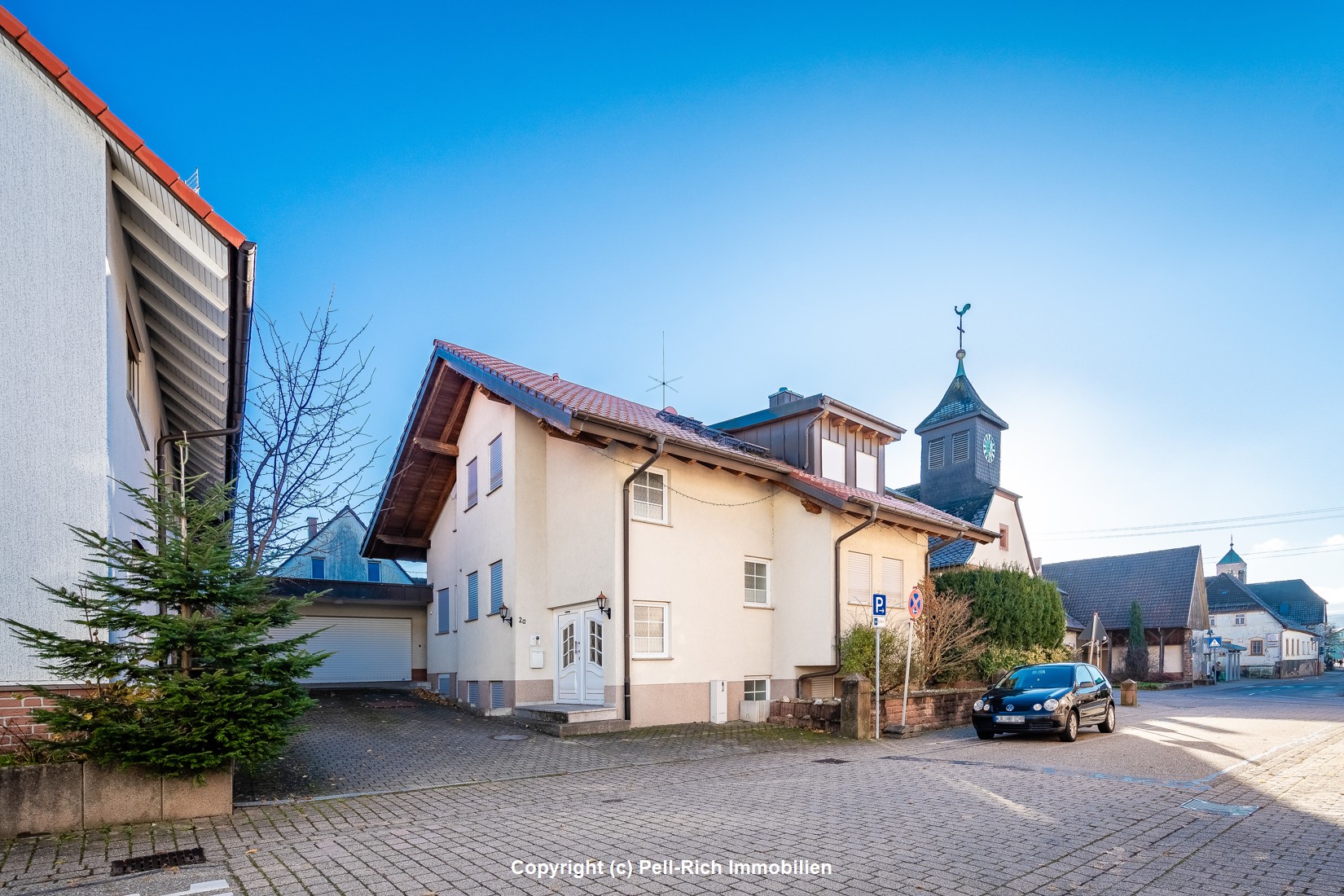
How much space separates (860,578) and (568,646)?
6.36m

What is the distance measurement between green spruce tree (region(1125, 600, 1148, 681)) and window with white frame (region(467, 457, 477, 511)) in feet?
129

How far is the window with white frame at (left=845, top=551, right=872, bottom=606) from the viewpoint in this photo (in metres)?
17.1

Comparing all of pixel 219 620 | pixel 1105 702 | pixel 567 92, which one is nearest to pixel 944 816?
pixel 219 620

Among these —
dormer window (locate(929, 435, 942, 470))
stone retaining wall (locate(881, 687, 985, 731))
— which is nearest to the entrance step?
stone retaining wall (locate(881, 687, 985, 731))

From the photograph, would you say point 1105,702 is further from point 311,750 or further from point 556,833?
point 311,750

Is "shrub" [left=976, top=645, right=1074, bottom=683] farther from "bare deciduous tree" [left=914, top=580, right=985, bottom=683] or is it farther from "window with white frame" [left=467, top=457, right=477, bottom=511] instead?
"window with white frame" [left=467, top=457, right=477, bottom=511]

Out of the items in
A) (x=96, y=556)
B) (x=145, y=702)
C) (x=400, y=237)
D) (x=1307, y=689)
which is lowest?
(x=1307, y=689)

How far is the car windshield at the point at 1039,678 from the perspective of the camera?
47.9 ft

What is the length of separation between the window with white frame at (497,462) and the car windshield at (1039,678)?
423 inches

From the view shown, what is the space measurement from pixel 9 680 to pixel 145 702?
1.33 metres

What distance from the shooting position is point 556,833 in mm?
6812

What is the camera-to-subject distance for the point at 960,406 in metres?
37.1

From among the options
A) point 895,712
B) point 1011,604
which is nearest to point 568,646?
Answer: point 895,712

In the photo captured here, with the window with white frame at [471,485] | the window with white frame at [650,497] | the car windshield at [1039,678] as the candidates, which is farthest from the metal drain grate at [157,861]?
the window with white frame at [471,485]
